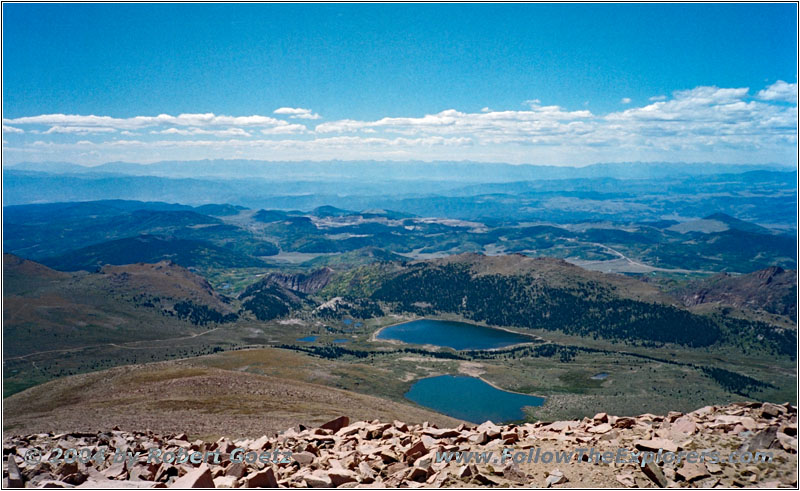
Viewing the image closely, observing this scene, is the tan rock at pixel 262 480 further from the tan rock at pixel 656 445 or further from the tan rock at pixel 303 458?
the tan rock at pixel 656 445

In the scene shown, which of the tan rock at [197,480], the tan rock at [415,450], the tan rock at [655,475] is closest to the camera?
the tan rock at [655,475]

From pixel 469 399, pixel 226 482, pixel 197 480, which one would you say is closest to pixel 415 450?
pixel 226 482

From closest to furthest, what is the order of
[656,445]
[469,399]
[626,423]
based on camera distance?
[656,445] < [626,423] < [469,399]

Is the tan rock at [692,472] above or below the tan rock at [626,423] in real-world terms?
above

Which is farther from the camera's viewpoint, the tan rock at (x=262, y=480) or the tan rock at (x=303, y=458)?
the tan rock at (x=303, y=458)

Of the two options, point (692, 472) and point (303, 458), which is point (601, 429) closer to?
point (692, 472)

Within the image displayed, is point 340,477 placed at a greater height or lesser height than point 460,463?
lesser

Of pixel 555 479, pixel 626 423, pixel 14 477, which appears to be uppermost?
pixel 555 479

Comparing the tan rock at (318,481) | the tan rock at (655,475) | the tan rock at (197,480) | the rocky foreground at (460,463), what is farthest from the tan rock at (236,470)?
the tan rock at (655,475)
